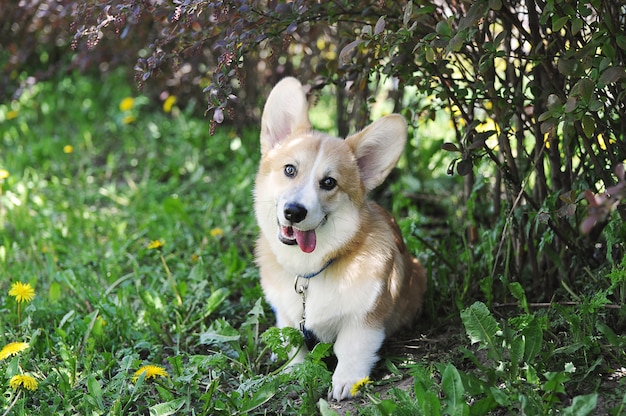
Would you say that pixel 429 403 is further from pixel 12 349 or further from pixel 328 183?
pixel 12 349

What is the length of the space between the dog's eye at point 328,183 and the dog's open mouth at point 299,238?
19 cm

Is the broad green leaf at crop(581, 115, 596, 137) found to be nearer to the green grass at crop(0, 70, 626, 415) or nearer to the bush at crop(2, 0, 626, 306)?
the bush at crop(2, 0, 626, 306)

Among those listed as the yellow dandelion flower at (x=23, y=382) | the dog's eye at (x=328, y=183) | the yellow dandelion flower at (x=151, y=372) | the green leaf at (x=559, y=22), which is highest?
the green leaf at (x=559, y=22)

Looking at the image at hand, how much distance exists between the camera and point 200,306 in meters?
3.69

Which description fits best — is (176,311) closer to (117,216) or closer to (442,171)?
(117,216)

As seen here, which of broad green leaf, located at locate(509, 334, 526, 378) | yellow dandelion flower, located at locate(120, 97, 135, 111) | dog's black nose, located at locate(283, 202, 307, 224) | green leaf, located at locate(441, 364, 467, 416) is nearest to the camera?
green leaf, located at locate(441, 364, 467, 416)

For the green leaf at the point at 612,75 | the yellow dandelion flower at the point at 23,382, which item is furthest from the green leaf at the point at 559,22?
the yellow dandelion flower at the point at 23,382

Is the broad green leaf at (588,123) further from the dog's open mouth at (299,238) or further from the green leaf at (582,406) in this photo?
the dog's open mouth at (299,238)

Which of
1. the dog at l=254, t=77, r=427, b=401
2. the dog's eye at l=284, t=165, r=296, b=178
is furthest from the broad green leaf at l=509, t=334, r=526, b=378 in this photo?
the dog's eye at l=284, t=165, r=296, b=178

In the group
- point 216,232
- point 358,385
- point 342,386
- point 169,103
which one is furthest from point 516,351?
point 169,103

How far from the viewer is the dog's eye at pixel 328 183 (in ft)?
9.62

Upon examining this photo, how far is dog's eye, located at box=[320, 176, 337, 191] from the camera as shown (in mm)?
2934

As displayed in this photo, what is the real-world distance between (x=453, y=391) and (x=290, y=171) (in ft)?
3.63

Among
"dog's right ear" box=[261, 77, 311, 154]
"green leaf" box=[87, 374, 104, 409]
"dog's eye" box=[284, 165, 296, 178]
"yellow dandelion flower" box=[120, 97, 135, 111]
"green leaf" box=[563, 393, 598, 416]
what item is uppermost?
"dog's right ear" box=[261, 77, 311, 154]
